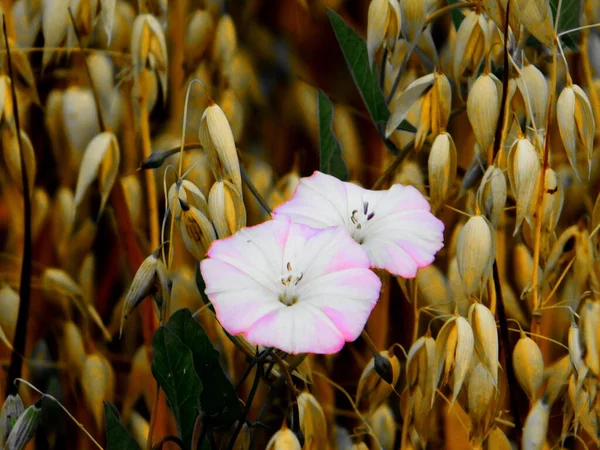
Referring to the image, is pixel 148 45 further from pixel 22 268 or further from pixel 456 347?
pixel 456 347

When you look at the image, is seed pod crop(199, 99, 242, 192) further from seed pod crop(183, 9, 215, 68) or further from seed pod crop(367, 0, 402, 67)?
seed pod crop(183, 9, 215, 68)

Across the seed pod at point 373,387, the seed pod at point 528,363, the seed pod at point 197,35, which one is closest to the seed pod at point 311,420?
the seed pod at point 373,387

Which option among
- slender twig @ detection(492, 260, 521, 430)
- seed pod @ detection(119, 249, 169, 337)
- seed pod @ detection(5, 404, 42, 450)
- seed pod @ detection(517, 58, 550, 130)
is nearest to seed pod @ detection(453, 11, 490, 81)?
seed pod @ detection(517, 58, 550, 130)

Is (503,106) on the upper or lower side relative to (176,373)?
upper

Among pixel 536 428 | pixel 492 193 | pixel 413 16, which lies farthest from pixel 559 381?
pixel 413 16

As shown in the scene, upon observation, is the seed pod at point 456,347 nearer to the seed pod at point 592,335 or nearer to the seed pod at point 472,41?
the seed pod at point 592,335

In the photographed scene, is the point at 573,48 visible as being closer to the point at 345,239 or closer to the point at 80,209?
the point at 345,239

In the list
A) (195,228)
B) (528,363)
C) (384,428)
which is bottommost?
(384,428)
